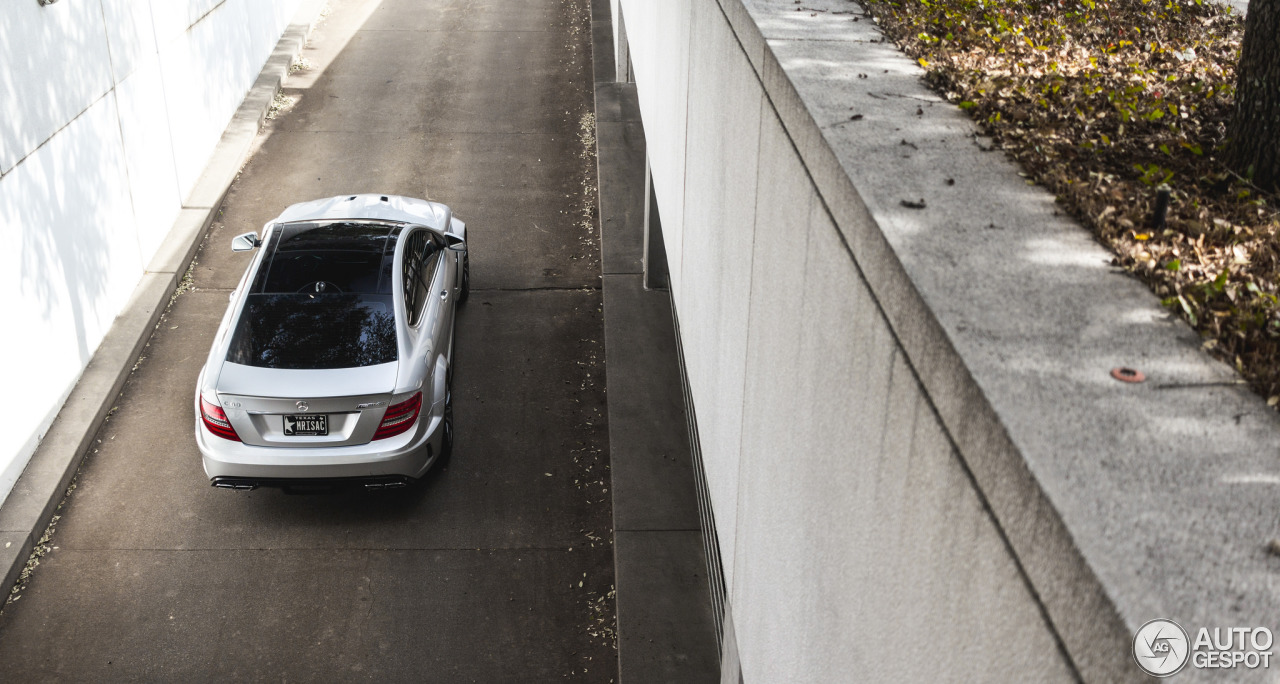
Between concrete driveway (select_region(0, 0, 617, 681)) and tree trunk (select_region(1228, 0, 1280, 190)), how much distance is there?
17.9 ft

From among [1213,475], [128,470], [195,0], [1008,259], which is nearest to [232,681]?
[128,470]

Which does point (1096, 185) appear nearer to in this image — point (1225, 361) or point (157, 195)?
point (1225, 361)

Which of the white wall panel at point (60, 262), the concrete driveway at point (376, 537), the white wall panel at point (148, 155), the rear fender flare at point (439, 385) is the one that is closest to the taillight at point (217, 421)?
the concrete driveway at point (376, 537)

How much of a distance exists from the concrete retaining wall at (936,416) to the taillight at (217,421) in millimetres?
4934

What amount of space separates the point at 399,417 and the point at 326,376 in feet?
2.14

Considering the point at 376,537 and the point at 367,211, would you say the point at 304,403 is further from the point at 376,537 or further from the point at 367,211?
the point at 367,211

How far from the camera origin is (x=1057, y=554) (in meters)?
1.67

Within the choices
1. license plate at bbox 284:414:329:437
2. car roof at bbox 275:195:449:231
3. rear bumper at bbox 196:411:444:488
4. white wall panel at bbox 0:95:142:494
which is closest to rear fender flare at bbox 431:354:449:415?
rear bumper at bbox 196:411:444:488

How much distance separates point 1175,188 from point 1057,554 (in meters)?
2.14

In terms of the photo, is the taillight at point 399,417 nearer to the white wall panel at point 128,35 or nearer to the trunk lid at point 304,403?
the trunk lid at point 304,403

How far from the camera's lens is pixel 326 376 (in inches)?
320

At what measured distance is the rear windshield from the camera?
27.4 ft

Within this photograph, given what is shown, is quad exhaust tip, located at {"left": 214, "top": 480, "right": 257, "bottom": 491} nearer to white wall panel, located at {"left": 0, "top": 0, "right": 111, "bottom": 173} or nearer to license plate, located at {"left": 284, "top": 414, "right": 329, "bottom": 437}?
license plate, located at {"left": 284, "top": 414, "right": 329, "bottom": 437}

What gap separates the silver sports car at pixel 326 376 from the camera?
8.12 m
